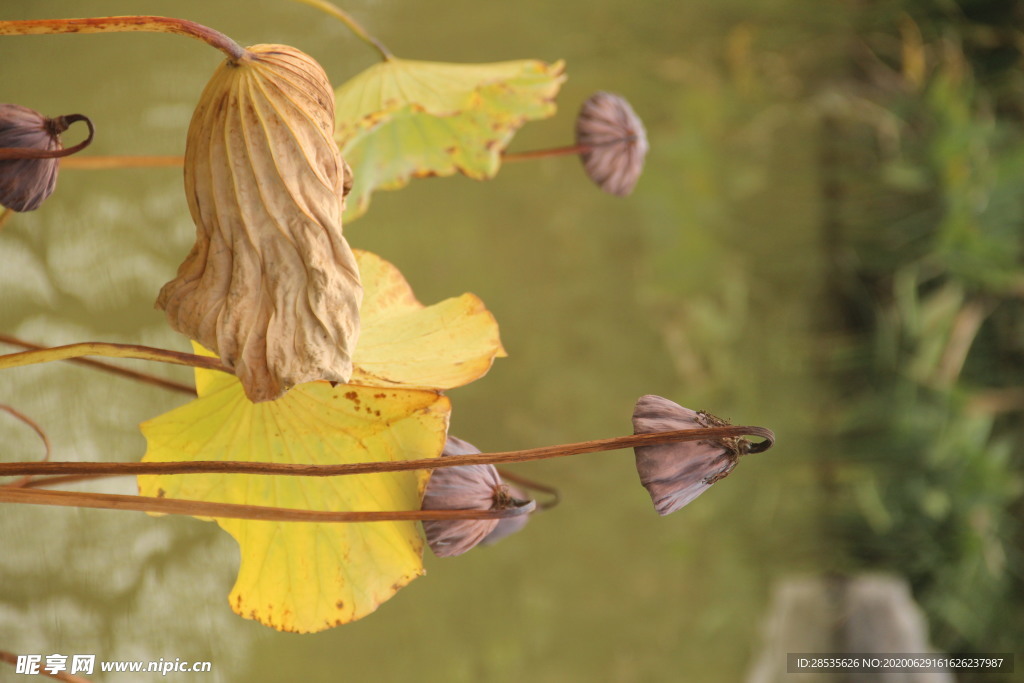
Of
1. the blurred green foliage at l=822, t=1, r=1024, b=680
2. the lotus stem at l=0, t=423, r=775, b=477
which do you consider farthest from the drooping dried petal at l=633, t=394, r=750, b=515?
the blurred green foliage at l=822, t=1, r=1024, b=680

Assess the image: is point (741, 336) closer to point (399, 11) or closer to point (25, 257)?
point (399, 11)

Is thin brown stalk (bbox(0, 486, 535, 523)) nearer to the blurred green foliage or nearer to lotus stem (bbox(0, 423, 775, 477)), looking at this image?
lotus stem (bbox(0, 423, 775, 477))

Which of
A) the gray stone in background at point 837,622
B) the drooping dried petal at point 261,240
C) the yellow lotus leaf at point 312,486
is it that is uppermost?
the drooping dried petal at point 261,240

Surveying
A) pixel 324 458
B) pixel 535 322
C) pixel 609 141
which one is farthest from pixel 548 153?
pixel 535 322

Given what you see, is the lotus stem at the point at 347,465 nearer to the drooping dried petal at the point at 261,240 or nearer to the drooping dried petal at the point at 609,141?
the drooping dried petal at the point at 261,240

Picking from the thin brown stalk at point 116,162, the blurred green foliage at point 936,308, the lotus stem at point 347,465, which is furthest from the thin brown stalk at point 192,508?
the blurred green foliage at point 936,308

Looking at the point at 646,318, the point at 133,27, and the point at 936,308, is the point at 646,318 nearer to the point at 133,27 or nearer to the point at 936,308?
the point at 936,308

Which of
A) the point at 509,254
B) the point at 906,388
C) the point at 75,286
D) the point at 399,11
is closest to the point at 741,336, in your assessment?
the point at 906,388
